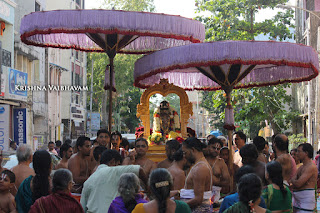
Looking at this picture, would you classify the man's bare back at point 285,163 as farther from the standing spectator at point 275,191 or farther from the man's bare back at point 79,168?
the man's bare back at point 79,168

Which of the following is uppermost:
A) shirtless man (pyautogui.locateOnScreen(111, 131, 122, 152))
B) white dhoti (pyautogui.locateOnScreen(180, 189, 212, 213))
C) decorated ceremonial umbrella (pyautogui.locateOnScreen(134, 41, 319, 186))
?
decorated ceremonial umbrella (pyautogui.locateOnScreen(134, 41, 319, 186))

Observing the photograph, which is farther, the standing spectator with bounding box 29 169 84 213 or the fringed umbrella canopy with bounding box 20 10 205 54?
the fringed umbrella canopy with bounding box 20 10 205 54

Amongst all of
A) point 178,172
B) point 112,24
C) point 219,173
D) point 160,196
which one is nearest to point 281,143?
point 219,173

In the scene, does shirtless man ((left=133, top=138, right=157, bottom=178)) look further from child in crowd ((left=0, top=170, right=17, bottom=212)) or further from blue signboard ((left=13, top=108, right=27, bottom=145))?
blue signboard ((left=13, top=108, right=27, bottom=145))

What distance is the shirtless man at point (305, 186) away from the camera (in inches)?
305

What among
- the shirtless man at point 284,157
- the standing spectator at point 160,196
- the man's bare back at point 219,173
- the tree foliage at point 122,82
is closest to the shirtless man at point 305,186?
the shirtless man at point 284,157

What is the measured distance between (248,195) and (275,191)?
3.79 feet

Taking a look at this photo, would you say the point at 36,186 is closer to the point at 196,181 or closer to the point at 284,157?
the point at 196,181

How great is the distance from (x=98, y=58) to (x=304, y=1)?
61.7 feet

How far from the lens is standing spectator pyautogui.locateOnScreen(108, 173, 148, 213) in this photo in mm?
5238

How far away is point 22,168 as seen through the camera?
6797 mm

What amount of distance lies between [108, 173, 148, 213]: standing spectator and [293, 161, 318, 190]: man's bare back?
10.7 ft

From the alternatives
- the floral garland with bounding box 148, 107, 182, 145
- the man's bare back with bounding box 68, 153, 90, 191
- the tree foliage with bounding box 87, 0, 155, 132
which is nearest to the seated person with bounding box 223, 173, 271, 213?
the man's bare back with bounding box 68, 153, 90, 191

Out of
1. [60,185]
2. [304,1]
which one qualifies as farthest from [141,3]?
[60,185]
